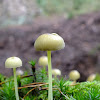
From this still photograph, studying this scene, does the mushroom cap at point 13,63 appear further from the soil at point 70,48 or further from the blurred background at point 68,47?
the soil at point 70,48

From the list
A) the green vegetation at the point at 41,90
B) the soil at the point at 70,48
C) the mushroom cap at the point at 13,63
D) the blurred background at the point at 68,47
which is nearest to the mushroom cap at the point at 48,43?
the mushroom cap at the point at 13,63

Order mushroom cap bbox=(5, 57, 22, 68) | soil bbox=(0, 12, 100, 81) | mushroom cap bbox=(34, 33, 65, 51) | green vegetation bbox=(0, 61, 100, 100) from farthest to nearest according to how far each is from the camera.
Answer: soil bbox=(0, 12, 100, 81) → green vegetation bbox=(0, 61, 100, 100) → mushroom cap bbox=(5, 57, 22, 68) → mushroom cap bbox=(34, 33, 65, 51)

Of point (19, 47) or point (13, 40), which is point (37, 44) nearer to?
point (19, 47)

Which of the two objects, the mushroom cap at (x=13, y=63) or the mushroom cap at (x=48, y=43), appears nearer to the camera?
the mushroom cap at (x=48, y=43)

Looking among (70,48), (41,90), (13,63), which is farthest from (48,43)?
(70,48)

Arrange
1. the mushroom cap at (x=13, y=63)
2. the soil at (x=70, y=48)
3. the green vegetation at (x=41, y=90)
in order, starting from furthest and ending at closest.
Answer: the soil at (x=70, y=48)
the green vegetation at (x=41, y=90)
the mushroom cap at (x=13, y=63)

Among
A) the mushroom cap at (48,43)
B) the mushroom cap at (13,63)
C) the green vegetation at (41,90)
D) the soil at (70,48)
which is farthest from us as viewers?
the soil at (70,48)

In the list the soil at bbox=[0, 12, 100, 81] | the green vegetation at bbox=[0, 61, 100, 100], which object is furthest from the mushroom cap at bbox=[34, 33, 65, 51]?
the soil at bbox=[0, 12, 100, 81]

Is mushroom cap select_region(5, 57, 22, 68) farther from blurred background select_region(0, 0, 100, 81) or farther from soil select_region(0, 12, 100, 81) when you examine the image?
soil select_region(0, 12, 100, 81)
